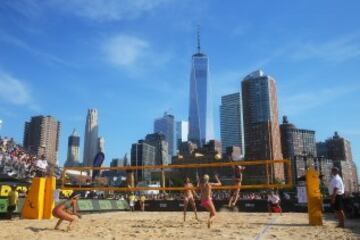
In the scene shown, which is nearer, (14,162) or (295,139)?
(14,162)

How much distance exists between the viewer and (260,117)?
586 ft

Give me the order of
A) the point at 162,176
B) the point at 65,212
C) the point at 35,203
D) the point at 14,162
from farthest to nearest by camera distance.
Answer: the point at 14,162 < the point at 162,176 < the point at 35,203 < the point at 65,212

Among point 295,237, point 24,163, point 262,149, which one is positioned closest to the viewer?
point 295,237

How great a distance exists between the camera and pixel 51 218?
1587 centimetres

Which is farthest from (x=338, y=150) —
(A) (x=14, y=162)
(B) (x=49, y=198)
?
(B) (x=49, y=198)

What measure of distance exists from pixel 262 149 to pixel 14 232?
14056 centimetres

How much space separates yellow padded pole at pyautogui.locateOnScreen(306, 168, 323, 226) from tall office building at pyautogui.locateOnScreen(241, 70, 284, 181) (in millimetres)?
128370

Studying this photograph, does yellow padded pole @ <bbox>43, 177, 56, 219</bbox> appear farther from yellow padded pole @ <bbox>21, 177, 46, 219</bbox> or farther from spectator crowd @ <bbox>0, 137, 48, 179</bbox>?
spectator crowd @ <bbox>0, 137, 48, 179</bbox>

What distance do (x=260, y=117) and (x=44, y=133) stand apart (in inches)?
3657

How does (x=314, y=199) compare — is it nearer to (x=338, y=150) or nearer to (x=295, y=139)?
(x=295, y=139)

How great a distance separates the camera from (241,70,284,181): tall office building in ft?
478

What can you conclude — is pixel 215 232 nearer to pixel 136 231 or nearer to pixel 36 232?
pixel 136 231

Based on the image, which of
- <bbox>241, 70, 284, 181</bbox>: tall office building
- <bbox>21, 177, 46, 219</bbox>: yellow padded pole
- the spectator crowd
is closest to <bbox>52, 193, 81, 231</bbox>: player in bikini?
<bbox>21, 177, 46, 219</bbox>: yellow padded pole

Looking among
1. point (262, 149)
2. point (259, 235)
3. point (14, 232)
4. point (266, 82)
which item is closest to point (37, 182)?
point (14, 232)
